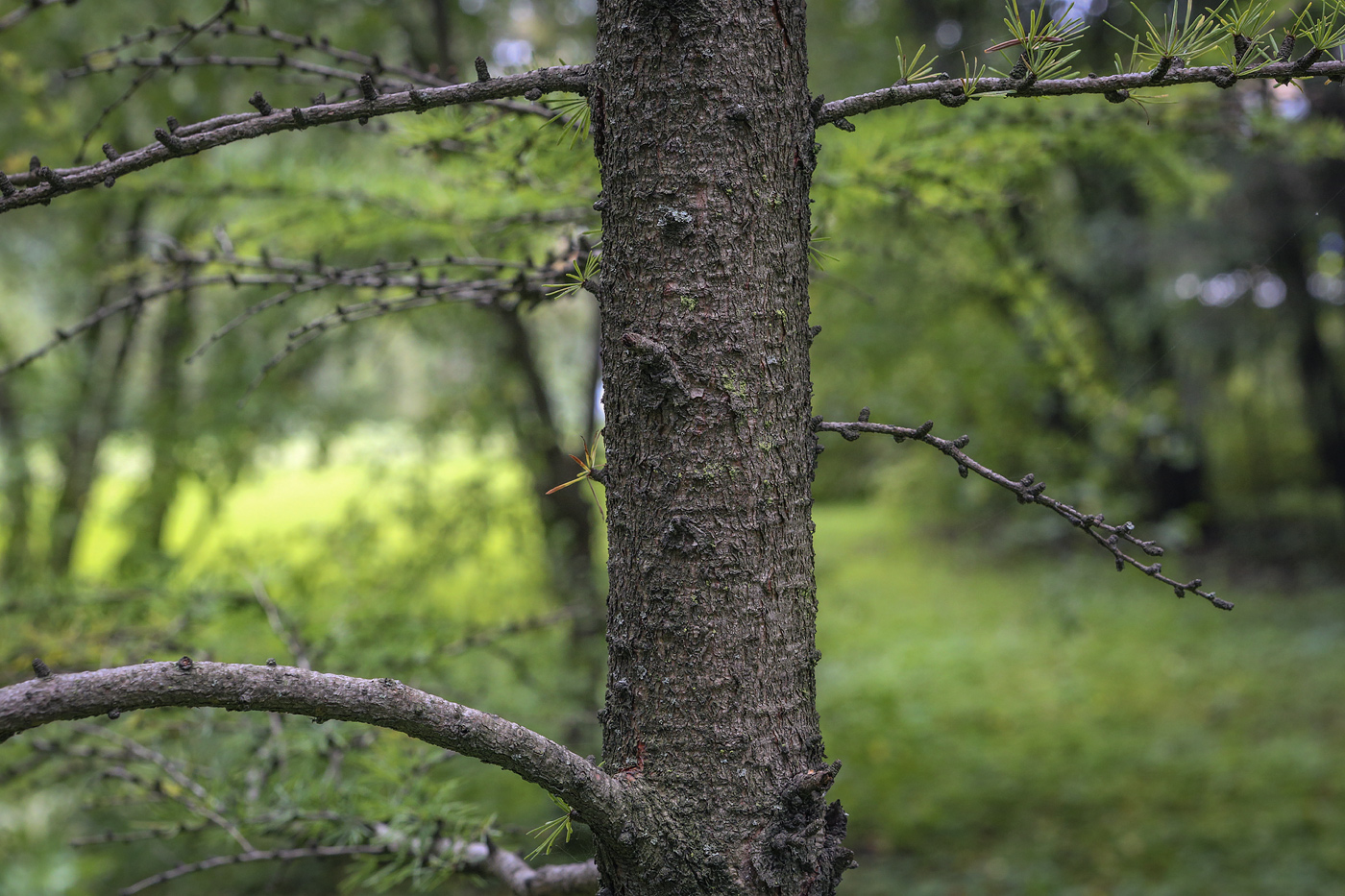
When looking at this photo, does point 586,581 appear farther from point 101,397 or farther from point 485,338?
point 101,397

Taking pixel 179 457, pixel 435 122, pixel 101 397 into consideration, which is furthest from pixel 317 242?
pixel 101 397

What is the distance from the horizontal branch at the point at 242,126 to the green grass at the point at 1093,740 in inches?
105

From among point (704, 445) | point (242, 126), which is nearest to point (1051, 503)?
point (704, 445)

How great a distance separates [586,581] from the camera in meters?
3.54

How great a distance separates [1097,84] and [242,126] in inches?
39.5

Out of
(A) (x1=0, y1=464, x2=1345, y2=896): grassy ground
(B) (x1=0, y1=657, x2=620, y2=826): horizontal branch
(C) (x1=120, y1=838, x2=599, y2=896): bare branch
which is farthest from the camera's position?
(A) (x1=0, y1=464, x2=1345, y2=896): grassy ground

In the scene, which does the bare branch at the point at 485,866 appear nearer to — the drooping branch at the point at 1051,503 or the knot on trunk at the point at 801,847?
the knot on trunk at the point at 801,847

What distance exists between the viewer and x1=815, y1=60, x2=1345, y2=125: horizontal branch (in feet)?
3.16

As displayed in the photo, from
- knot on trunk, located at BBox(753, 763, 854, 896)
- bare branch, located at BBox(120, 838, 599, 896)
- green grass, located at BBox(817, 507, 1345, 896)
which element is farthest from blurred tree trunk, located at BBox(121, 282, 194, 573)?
knot on trunk, located at BBox(753, 763, 854, 896)

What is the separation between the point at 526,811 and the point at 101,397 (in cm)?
396

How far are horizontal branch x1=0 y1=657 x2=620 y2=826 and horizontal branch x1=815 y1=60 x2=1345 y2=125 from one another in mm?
868

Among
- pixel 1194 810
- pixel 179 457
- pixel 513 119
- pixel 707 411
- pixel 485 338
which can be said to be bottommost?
pixel 1194 810

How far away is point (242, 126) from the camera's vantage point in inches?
40.1

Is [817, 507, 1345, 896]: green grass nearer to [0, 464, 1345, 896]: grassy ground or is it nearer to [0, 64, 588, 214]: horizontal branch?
[0, 464, 1345, 896]: grassy ground
